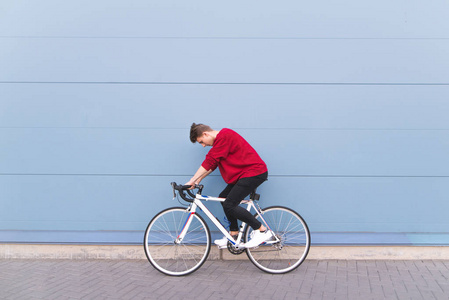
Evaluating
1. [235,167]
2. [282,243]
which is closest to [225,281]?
[282,243]

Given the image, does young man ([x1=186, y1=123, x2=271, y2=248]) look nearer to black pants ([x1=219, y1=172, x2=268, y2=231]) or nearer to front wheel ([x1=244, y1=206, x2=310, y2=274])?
black pants ([x1=219, y1=172, x2=268, y2=231])

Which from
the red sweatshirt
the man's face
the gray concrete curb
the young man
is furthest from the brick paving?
the man's face

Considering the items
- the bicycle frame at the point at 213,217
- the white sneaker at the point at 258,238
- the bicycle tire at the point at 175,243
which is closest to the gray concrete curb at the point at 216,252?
the bicycle tire at the point at 175,243

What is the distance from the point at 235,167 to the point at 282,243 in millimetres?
1024

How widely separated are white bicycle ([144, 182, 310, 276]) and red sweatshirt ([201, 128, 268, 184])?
0.28 meters

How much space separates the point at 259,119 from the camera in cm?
496

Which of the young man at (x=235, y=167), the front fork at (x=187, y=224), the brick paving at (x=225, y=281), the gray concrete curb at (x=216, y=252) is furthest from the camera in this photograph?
the gray concrete curb at (x=216, y=252)

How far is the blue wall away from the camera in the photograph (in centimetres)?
492

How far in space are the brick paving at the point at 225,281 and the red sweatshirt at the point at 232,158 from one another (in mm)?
1097

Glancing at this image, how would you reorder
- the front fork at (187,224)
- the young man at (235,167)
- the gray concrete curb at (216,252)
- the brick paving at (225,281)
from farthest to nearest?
the gray concrete curb at (216,252) < the front fork at (187,224) < the young man at (235,167) < the brick paving at (225,281)

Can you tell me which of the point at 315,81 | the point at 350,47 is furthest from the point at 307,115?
the point at 350,47

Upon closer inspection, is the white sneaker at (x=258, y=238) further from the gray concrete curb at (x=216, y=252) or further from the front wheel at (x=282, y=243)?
the gray concrete curb at (x=216, y=252)

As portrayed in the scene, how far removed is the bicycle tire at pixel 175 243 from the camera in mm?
4551

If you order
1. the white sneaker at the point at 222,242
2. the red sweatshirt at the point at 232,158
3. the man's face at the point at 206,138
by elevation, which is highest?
the man's face at the point at 206,138
